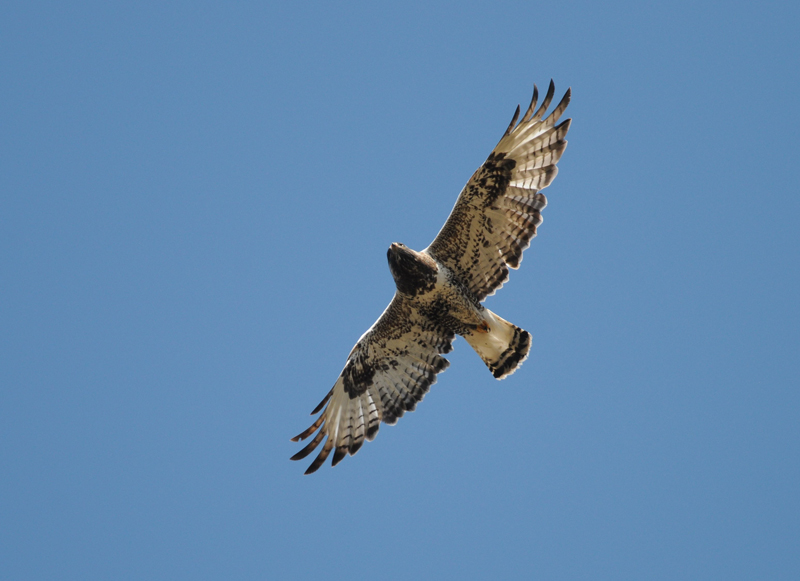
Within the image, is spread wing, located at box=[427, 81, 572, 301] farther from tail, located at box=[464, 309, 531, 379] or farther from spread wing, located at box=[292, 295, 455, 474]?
spread wing, located at box=[292, 295, 455, 474]

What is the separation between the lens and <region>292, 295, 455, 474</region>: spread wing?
8273 mm

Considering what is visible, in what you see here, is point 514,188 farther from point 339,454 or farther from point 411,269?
point 339,454

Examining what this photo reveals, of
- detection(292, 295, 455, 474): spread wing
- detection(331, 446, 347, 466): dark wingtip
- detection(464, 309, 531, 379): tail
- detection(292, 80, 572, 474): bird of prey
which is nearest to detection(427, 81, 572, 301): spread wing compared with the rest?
detection(292, 80, 572, 474): bird of prey

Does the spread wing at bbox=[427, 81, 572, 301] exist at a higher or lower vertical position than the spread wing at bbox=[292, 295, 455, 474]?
higher

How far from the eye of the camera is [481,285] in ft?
26.0

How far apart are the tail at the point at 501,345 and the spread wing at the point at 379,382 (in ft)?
1.18

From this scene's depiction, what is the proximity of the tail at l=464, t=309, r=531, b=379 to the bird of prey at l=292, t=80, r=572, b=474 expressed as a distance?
11 millimetres

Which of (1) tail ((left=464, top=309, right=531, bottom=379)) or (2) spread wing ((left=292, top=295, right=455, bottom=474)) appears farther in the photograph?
(2) spread wing ((left=292, top=295, right=455, bottom=474))

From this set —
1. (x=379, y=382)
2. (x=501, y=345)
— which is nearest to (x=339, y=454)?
(x=379, y=382)

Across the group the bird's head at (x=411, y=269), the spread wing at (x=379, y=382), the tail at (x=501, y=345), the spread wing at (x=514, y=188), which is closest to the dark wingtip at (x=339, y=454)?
the spread wing at (x=379, y=382)

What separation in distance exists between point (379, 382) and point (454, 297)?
1464mm

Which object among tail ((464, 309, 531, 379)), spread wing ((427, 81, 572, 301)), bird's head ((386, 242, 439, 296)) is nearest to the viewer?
bird's head ((386, 242, 439, 296))

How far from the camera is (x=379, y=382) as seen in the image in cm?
848

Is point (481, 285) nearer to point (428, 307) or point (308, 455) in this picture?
point (428, 307)
